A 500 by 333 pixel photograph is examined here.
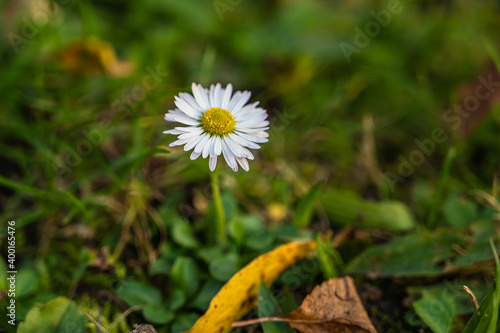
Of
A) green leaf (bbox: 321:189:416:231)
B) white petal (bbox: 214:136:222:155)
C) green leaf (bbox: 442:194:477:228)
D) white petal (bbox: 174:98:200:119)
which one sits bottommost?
green leaf (bbox: 442:194:477:228)

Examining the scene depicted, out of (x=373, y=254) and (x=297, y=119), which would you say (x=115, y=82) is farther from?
(x=373, y=254)

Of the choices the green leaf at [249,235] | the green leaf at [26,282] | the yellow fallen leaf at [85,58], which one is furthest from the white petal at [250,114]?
the yellow fallen leaf at [85,58]

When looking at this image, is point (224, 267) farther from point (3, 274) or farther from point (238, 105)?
point (3, 274)

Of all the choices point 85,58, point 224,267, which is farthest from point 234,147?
point 85,58

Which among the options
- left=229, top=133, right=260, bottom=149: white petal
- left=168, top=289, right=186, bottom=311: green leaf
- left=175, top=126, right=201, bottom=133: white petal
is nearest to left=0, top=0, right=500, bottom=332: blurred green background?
left=168, top=289, right=186, bottom=311: green leaf

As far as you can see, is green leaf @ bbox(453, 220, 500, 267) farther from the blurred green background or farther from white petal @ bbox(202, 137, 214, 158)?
white petal @ bbox(202, 137, 214, 158)

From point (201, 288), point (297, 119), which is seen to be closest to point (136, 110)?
point (201, 288)
